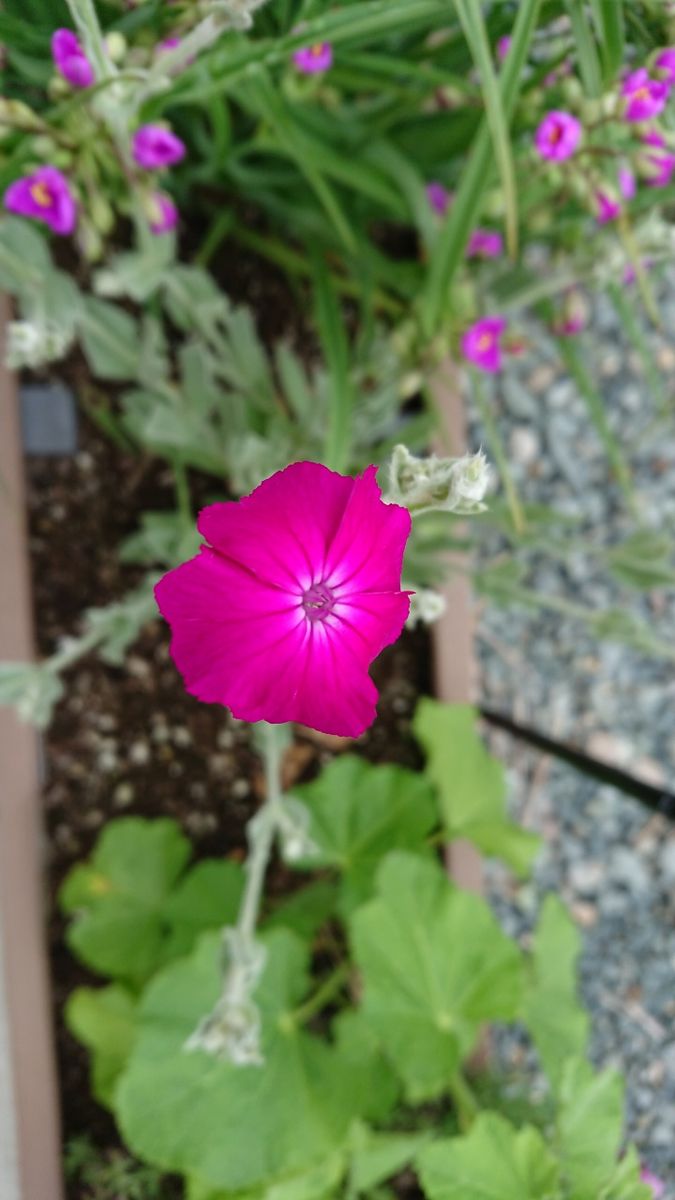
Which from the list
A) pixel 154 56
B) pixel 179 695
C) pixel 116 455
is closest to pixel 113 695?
pixel 179 695

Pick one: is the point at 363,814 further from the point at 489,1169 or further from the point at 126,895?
the point at 489,1169

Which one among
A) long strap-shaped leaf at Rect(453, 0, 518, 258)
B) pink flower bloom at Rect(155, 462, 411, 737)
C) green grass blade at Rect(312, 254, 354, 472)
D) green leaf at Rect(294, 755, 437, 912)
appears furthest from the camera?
green leaf at Rect(294, 755, 437, 912)

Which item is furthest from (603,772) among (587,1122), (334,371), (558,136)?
→ (558,136)

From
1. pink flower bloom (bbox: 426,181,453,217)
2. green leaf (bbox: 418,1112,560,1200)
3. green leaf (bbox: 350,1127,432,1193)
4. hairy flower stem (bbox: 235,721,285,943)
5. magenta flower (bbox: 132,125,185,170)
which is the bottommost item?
green leaf (bbox: 350,1127,432,1193)

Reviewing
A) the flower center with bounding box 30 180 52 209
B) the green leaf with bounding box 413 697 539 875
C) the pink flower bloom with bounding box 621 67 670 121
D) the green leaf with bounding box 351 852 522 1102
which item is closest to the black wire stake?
the green leaf with bounding box 413 697 539 875

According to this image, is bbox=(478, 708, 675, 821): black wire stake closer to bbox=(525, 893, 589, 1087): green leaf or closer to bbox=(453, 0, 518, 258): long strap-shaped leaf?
bbox=(525, 893, 589, 1087): green leaf

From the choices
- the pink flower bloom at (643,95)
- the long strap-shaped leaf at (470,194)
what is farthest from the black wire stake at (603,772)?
the pink flower bloom at (643,95)
